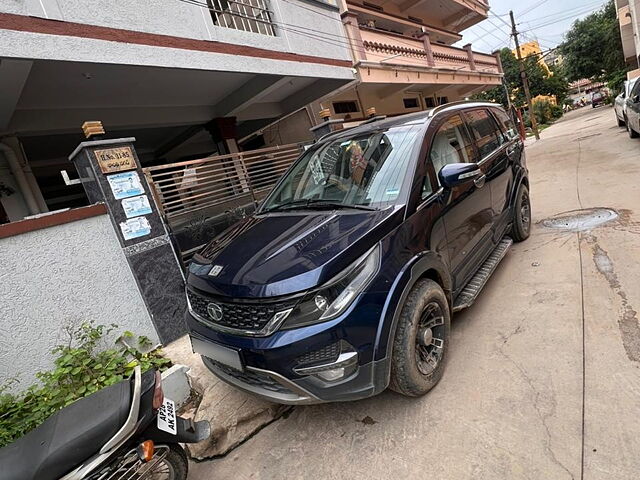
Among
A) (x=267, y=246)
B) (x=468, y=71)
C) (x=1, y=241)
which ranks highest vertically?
(x=468, y=71)

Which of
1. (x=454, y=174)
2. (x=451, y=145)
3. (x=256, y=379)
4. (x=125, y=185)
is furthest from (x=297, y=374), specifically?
(x=125, y=185)

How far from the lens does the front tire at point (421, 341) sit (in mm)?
2059

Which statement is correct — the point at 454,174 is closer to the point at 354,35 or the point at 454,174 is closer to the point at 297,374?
the point at 297,374

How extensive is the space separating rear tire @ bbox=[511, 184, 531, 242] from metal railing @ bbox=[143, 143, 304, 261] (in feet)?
11.1

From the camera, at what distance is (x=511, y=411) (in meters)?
2.01

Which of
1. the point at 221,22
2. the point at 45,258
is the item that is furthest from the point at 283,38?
the point at 45,258

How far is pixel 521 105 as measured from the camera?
128 ft

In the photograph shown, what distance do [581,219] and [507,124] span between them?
1.57 m

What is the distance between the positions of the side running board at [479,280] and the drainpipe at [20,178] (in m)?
7.20

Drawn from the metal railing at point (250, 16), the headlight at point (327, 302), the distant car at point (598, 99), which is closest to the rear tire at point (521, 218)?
the headlight at point (327, 302)

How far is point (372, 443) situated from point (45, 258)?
3002 mm

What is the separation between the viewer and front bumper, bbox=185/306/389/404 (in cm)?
181

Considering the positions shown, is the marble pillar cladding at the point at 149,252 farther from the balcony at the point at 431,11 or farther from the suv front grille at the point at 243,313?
the balcony at the point at 431,11

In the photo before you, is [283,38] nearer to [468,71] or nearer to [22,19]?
[22,19]
